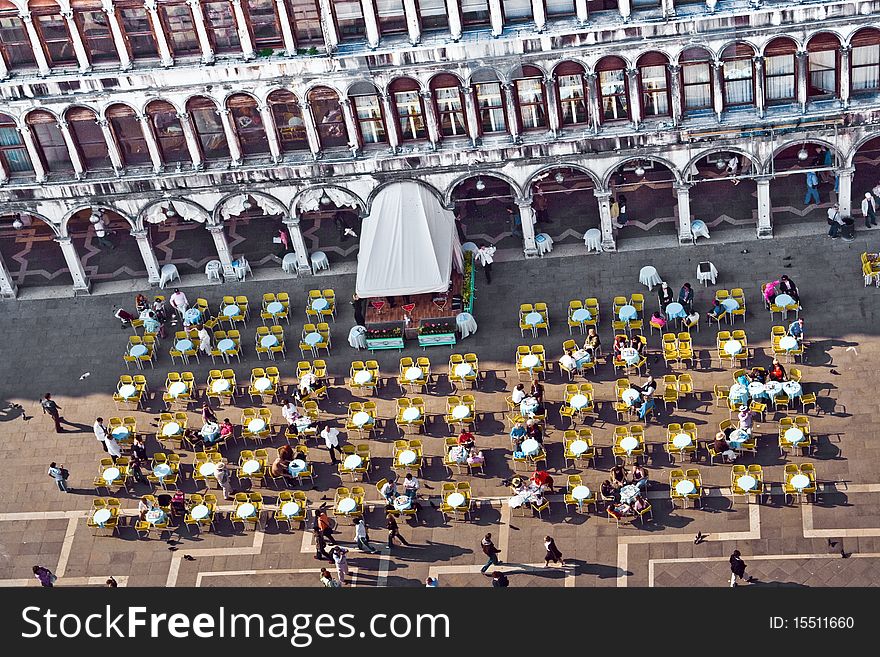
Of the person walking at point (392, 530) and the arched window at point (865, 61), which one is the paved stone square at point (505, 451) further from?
the arched window at point (865, 61)

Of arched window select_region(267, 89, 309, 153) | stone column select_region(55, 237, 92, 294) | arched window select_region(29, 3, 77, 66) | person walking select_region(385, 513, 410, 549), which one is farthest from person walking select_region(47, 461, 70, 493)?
arched window select_region(29, 3, 77, 66)

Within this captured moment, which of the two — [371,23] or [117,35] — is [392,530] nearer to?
[371,23]

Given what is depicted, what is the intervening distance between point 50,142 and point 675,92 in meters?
31.3

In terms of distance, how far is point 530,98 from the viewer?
7812cm

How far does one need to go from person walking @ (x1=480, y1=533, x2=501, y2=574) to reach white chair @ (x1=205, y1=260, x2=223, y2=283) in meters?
24.7

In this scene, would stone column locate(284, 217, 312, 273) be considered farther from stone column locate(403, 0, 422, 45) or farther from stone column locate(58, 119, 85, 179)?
stone column locate(403, 0, 422, 45)

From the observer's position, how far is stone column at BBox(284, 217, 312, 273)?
82.2 meters

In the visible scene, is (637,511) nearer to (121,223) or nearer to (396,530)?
(396,530)

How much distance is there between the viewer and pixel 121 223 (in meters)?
89.1

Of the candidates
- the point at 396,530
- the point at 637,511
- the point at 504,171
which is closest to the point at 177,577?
the point at 396,530

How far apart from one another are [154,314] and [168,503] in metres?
14.0

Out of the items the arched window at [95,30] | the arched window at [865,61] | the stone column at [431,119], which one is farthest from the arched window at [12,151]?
the arched window at [865,61]

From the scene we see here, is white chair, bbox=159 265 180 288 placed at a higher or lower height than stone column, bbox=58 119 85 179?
lower

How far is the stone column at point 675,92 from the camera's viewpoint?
Answer: 76.4 m
